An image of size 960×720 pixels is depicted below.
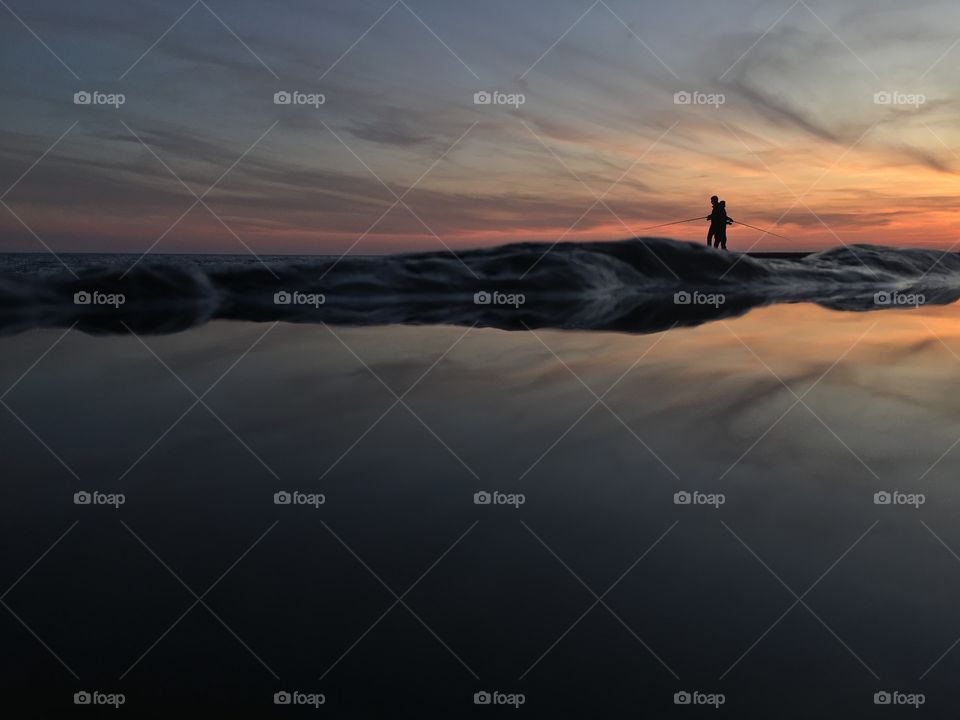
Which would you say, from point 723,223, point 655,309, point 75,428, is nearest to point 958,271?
point 723,223

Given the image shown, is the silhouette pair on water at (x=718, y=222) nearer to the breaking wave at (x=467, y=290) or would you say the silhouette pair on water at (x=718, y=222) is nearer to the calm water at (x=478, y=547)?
the breaking wave at (x=467, y=290)

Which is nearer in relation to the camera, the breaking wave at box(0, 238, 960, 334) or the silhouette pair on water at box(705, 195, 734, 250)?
the breaking wave at box(0, 238, 960, 334)

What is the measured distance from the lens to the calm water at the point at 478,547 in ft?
8.01

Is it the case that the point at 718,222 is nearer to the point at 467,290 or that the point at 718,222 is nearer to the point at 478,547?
the point at 467,290

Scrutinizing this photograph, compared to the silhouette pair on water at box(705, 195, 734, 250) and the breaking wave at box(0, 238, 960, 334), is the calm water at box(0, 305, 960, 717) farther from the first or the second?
the silhouette pair on water at box(705, 195, 734, 250)

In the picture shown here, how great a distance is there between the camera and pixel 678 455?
15.1 feet

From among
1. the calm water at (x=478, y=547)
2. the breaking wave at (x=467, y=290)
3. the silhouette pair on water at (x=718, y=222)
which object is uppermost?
the silhouette pair on water at (x=718, y=222)

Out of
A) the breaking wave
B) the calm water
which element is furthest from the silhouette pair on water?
the calm water

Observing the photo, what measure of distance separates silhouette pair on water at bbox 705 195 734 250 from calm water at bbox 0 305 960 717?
52.4 feet

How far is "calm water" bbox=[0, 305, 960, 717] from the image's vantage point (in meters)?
2.44

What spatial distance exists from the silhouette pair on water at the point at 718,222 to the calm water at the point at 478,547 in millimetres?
15974

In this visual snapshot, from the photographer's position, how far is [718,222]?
21812 millimetres

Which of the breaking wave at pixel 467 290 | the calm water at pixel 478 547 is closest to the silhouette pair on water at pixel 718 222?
the breaking wave at pixel 467 290

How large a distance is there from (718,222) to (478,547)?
801 inches
